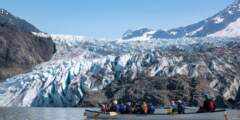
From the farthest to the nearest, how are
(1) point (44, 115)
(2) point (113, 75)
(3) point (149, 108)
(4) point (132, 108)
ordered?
(2) point (113, 75) → (1) point (44, 115) → (4) point (132, 108) → (3) point (149, 108)

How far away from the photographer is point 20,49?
170 metres

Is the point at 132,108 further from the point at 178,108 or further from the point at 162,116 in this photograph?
the point at 162,116

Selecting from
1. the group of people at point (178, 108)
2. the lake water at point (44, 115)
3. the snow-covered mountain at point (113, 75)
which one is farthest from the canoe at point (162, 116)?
the snow-covered mountain at point (113, 75)

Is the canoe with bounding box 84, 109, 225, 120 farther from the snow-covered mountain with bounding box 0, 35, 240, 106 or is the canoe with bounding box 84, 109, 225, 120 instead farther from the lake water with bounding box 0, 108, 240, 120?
the snow-covered mountain with bounding box 0, 35, 240, 106

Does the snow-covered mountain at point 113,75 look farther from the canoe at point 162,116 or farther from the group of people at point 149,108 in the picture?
the group of people at point 149,108

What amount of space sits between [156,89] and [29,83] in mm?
22683

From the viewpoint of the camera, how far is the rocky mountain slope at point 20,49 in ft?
534

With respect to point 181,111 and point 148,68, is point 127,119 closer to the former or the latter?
point 181,111

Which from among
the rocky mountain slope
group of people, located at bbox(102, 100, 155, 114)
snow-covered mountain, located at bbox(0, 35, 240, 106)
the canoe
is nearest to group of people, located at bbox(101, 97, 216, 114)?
group of people, located at bbox(102, 100, 155, 114)

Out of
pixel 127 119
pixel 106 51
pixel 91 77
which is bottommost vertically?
pixel 127 119

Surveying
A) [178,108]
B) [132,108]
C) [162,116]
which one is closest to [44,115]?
[132,108]

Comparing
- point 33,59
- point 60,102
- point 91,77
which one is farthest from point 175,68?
point 33,59

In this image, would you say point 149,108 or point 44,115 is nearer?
point 149,108

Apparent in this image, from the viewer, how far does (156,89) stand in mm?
101875
